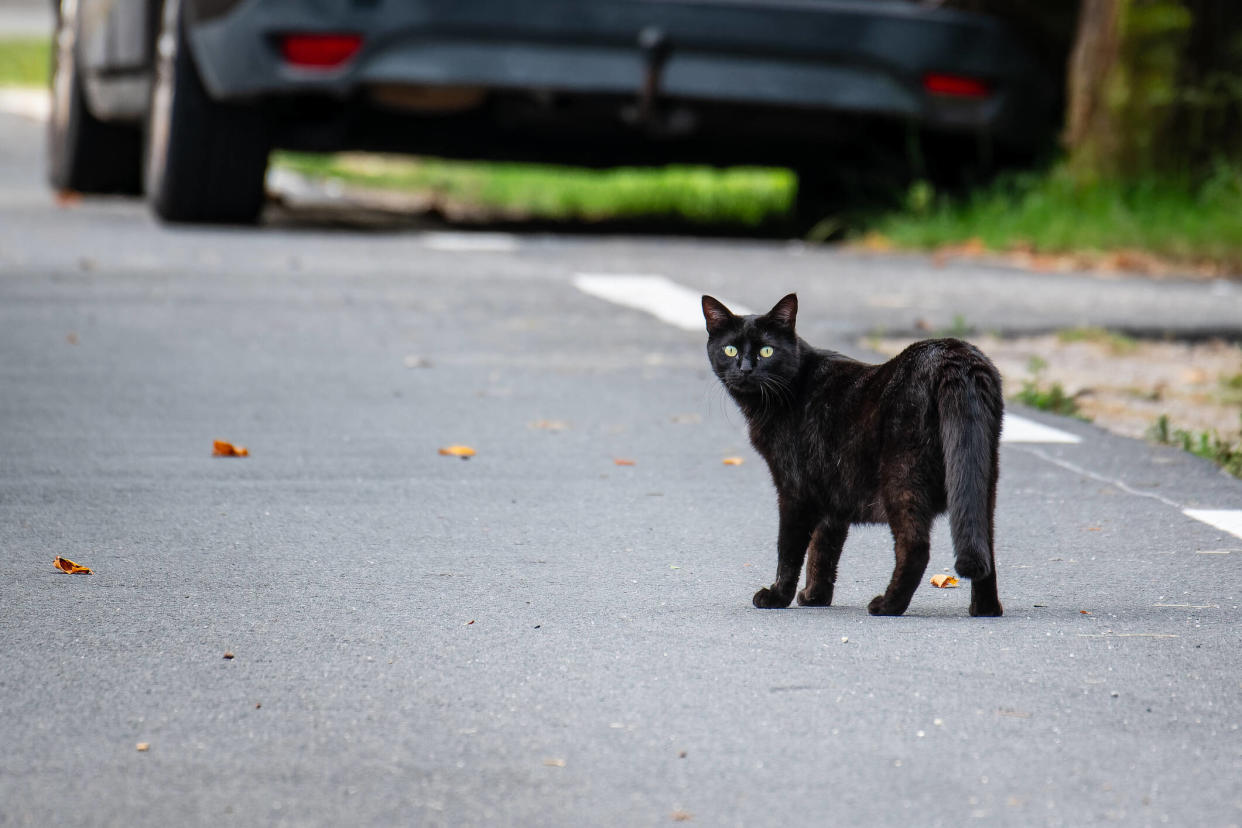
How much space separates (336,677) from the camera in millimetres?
3182

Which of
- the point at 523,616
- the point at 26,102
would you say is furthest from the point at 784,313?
the point at 26,102

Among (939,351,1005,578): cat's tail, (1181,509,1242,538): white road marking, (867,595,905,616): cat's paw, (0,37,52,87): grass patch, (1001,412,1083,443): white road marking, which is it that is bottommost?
(0,37,52,87): grass patch

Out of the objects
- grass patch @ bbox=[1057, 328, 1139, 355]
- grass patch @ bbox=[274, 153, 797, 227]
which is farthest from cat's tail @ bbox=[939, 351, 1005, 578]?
grass patch @ bbox=[274, 153, 797, 227]

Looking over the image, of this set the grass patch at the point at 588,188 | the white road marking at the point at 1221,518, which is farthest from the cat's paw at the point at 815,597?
the grass patch at the point at 588,188

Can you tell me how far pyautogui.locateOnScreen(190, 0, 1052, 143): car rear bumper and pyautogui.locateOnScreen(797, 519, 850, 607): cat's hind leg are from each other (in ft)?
20.0

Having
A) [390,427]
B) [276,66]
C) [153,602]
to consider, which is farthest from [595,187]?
[153,602]

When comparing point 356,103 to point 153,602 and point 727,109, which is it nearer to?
point 727,109

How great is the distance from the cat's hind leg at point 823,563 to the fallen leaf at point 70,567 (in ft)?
4.50

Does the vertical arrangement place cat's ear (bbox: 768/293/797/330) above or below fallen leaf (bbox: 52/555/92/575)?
above

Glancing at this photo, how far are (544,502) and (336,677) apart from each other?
5.29 ft

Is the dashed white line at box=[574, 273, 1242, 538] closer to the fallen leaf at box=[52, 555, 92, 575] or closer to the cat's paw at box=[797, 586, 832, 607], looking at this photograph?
the cat's paw at box=[797, 586, 832, 607]

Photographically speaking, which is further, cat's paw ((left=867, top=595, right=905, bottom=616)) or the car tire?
the car tire

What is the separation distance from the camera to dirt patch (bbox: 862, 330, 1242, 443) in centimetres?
613

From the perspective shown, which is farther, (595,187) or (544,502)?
(595,187)
